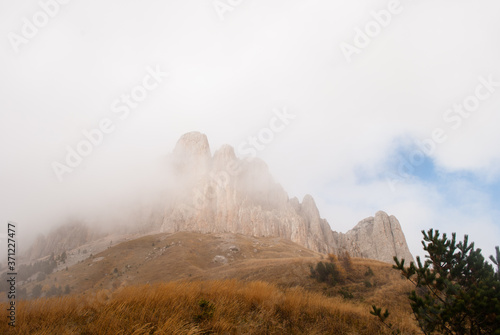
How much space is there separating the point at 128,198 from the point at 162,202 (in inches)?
891

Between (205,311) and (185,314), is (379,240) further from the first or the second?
(185,314)

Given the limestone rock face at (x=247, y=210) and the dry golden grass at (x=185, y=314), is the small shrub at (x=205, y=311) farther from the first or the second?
the limestone rock face at (x=247, y=210)

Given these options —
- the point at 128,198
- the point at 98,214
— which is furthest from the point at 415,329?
the point at 98,214

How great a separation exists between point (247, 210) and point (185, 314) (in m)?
90.3

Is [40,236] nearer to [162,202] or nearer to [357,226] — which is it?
[162,202]

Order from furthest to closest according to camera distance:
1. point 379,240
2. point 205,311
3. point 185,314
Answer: point 379,240 → point 205,311 → point 185,314

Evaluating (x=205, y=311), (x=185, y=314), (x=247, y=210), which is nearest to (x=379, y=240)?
(x=247, y=210)

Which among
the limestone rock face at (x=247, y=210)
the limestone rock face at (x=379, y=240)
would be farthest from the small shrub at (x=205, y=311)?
the limestone rock face at (x=379, y=240)

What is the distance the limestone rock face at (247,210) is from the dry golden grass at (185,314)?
7760 cm

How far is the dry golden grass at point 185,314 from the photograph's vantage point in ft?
13.2

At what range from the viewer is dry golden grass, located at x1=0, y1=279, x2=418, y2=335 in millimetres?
4016

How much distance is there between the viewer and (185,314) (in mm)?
4980

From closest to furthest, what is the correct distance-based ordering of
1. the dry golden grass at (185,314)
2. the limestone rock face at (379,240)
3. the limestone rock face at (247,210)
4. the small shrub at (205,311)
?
1. the dry golden grass at (185,314)
2. the small shrub at (205,311)
3. the limestone rock face at (379,240)
4. the limestone rock face at (247,210)

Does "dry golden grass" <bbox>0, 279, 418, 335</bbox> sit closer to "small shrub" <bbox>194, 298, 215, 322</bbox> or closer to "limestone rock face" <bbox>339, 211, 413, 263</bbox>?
"small shrub" <bbox>194, 298, 215, 322</bbox>
